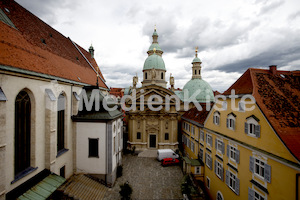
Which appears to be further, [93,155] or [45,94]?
[93,155]

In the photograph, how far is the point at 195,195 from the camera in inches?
649

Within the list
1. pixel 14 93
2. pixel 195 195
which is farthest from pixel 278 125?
pixel 14 93

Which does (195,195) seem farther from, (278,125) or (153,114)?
(153,114)

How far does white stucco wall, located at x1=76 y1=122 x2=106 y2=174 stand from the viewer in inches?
736

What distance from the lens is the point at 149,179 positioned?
22.0m

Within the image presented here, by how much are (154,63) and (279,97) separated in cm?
Answer: 3068

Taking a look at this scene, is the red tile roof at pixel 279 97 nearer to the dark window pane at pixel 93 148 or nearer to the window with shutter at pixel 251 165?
the window with shutter at pixel 251 165

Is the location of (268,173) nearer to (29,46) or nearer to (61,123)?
(61,123)

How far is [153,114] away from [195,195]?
1825cm

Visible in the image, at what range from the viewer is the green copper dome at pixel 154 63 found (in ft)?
133

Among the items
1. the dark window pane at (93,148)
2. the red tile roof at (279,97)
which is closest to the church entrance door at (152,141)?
the dark window pane at (93,148)

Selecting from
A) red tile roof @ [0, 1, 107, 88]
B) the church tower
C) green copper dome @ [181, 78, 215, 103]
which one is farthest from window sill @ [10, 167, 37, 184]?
green copper dome @ [181, 78, 215, 103]

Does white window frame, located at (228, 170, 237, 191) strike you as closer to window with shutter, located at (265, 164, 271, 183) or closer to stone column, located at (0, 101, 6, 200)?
window with shutter, located at (265, 164, 271, 183)

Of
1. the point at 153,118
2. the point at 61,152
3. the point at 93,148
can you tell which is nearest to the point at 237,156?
the point at 93,148
